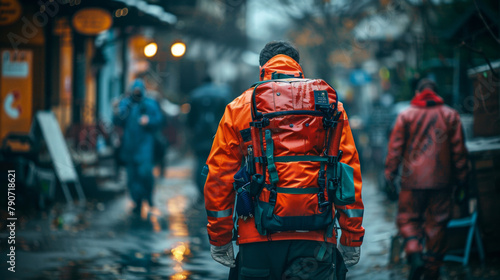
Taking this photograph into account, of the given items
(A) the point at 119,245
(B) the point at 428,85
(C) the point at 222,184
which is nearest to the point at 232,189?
(C) the point at 222,184

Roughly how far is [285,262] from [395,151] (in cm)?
315

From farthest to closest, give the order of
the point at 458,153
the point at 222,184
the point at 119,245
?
the point at 119,245
the point at 458,153
the point at 222,184

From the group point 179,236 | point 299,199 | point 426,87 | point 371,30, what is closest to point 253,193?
point 299,199

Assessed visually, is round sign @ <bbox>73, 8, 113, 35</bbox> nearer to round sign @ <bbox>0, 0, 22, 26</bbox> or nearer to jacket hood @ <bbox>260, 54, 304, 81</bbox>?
round sign @ <bbox>0, 0, 22, 26</bbox>

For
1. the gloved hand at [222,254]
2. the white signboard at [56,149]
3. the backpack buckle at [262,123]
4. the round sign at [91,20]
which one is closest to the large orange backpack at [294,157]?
the backpack buckle at [262,123]

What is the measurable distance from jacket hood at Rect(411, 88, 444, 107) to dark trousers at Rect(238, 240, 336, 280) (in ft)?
10.8

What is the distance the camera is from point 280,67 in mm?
3760

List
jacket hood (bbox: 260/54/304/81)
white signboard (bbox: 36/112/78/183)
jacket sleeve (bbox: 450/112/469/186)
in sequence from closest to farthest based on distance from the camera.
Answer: jacket hood (bbox: 260/54/304/81) → jacket sleeve (bbox: 450/112/469/186) → white signboard (bbox: 36/112/78/183)

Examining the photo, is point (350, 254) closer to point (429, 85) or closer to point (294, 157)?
point (294, 157)

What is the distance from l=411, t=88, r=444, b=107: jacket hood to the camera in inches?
253

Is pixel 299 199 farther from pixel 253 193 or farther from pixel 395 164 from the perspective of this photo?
pixel 395 164

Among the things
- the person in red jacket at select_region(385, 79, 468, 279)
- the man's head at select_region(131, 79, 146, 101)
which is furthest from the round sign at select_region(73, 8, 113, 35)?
the person in red jacket at select_region(385, 79, 468, 279)

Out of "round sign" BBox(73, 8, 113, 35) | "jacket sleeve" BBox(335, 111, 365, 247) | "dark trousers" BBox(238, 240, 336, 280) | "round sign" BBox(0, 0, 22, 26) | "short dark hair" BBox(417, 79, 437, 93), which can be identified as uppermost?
"round sign" BBox(73, 8, 113, 35)

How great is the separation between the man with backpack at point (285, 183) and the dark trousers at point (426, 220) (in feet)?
9.16
